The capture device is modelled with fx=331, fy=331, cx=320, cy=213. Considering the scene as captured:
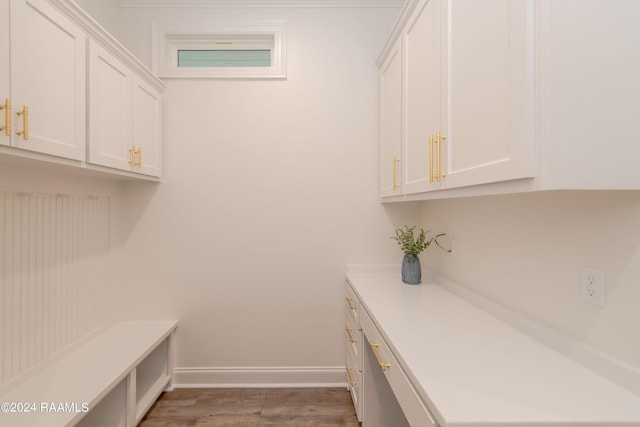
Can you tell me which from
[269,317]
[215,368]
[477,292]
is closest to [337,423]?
[269,317]

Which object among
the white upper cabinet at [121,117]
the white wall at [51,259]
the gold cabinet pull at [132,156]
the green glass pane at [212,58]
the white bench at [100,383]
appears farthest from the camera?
the green glass pane at [212,58]

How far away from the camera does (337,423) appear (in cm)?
206

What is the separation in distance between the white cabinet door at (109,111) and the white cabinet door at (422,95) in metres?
1.58

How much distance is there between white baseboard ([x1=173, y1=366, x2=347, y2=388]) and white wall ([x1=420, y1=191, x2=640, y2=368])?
1395 millimetres

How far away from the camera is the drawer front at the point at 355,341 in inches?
74.2

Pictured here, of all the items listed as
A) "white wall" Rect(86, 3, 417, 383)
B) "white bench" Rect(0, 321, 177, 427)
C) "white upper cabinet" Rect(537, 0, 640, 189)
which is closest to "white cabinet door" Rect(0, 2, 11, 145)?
"white bench" Rect(0, 321, 177, 427)

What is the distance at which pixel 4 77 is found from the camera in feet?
3.67

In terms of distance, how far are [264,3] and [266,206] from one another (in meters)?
1.52

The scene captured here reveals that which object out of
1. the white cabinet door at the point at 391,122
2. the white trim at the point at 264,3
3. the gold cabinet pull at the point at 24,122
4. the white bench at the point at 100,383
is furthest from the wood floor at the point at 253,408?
the white trim at the point at 264,3

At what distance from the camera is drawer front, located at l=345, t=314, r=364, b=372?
6.18 ft

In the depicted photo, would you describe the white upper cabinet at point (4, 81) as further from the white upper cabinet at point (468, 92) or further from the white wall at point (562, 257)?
the white wall at point (562, 257)

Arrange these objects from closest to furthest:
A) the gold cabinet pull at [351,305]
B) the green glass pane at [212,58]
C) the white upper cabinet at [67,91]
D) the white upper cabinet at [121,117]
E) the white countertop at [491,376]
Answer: the white countertop at [491,376]
the white upper cabinet at [67,91]
the white upper cabinet at [121,117]
the gold cabinet pull at [351,305]
the green glass pane at [212,58]

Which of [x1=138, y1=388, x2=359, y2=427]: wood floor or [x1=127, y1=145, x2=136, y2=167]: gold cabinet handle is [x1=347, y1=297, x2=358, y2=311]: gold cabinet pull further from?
[x1=127, y1=145, x2=136, y2=167]: gold cabinet handle

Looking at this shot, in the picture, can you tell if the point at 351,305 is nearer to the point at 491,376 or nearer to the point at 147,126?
the point at 491,376
